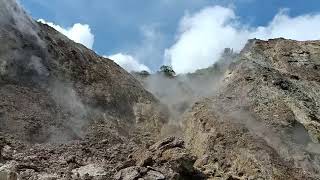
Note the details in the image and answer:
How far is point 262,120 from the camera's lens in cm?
2672

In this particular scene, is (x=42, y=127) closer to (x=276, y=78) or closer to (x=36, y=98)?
(x=36, y=98)

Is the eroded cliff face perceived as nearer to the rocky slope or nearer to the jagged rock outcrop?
the rocky slope

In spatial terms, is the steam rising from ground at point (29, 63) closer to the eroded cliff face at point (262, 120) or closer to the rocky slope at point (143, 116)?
the rocky slope at point (143, 116)

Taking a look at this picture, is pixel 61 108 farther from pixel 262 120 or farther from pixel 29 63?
pixel 262 120

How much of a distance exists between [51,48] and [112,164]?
1290 centimetres

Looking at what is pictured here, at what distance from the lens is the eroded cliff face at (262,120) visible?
2259 centimetres

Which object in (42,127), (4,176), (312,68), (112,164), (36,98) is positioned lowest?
(4,176)

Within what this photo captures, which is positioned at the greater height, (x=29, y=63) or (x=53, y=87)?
(x=29, y=63)

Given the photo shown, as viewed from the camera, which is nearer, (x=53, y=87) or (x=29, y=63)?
(x=53, y=87)

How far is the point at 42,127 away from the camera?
77.9 feet

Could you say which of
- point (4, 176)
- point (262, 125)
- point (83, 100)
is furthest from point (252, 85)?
→ point (4, 176)

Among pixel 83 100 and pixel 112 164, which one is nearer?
pixel 112 164

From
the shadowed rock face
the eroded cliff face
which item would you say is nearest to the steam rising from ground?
the shadowed rock face

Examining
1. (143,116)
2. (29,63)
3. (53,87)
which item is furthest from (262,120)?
(29,63)
